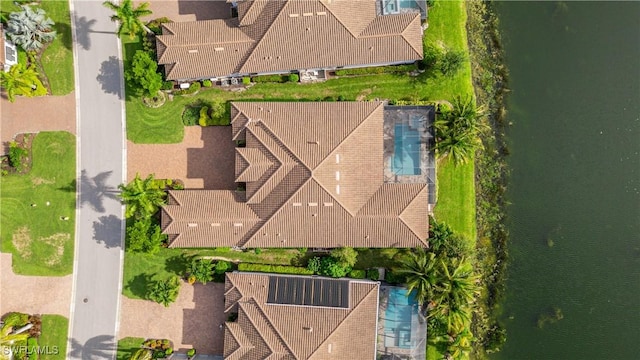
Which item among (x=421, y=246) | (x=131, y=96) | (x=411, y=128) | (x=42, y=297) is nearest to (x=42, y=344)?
(x=42, y=297)

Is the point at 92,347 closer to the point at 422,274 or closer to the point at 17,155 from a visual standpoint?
the point at 17,155

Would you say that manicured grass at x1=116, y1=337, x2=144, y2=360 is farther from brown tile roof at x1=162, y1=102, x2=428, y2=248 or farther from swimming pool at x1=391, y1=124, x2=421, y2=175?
swimming pool at x1=391, y1=124, x2=421, y2=175

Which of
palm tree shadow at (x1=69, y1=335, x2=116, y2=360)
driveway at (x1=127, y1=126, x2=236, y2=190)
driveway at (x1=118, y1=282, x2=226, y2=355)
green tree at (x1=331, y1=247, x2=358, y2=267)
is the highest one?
driveway at (x1=127, y1=126, x2=236, y2=190)

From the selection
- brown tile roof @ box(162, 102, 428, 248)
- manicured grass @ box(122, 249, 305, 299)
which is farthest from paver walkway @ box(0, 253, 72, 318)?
brown tile roof @ box(162, 102, 428, 248)

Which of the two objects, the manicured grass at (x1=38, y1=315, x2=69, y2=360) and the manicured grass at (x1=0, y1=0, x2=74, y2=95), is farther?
the manicured grass at (x1=0, y1=0, x2=74, y2=95)

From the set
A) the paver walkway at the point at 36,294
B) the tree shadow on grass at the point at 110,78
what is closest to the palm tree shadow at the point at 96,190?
the paver walkway at the point at 36,294

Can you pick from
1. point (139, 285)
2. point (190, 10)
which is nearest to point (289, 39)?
point (190, 10)

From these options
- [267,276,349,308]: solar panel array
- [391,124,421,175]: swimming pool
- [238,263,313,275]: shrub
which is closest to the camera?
[267,276,349,308]: solar panel array

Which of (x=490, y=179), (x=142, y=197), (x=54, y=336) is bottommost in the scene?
(x=54, y=336)
